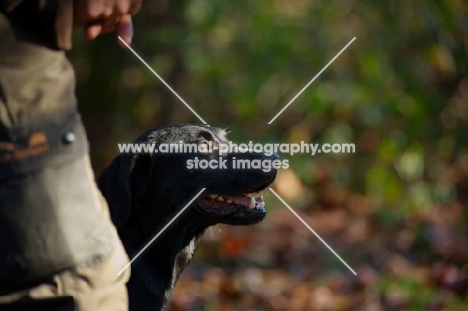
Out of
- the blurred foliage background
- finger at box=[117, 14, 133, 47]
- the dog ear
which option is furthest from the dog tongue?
the blurred foliage background

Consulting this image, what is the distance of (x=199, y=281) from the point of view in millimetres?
6645

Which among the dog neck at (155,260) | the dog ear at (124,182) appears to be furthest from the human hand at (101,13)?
the dog neck at (155,260)

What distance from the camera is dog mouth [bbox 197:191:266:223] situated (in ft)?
13.2

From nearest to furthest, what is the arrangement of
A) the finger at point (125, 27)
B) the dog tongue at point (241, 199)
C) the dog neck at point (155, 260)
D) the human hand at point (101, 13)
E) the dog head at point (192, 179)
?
the human hand at point (101, 13), the finger at point (125, 27), the dog neck at point (155, 260), the dog head at point (192, 179), the dog tongue at point (241, 199)

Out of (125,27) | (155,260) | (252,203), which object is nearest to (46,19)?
(125,27)

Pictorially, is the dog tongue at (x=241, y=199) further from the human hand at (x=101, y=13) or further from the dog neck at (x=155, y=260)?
the human hand at (x=101, y=13)

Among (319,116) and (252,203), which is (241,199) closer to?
(252,203)

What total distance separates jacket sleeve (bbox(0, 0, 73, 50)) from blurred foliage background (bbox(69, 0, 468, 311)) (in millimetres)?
3816

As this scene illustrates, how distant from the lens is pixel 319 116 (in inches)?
331

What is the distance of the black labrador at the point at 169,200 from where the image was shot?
3.88 m

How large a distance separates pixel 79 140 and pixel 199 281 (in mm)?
4273

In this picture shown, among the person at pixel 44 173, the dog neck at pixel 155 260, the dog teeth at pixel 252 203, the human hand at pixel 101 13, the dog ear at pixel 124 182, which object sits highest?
the human hand at pixel 101 13

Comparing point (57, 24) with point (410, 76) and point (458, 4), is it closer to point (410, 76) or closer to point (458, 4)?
point (410, 76)

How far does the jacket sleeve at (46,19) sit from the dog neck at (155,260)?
5.21ft
